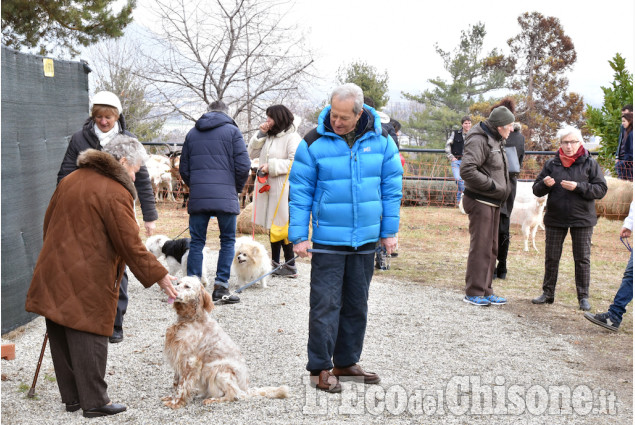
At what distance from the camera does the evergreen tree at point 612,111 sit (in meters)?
13.8

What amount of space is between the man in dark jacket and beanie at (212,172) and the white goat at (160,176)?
8.14 meters

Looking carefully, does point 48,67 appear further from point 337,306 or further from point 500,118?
point 500,118

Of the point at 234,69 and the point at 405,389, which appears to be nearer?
the point at 405,389

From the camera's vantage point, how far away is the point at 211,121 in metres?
6.30

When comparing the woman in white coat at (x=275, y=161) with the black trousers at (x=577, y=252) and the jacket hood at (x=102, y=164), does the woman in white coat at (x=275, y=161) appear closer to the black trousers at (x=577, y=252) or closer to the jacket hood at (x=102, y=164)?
the black trousers at (x=577, y=252)

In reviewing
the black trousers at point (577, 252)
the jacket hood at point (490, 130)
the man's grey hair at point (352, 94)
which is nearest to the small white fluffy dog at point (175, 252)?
the jacket hood at point (490, 130)

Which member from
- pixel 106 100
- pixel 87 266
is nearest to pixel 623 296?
pixel 87 266

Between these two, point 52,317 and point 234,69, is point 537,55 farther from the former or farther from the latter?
point 52,317

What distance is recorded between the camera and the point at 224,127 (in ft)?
20.7

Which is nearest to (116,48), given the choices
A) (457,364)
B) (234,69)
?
(234,69)

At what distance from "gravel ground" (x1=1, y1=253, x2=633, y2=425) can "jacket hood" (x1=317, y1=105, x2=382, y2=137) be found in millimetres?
1708

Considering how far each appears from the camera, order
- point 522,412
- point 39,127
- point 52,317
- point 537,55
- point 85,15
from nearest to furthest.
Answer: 1. point 52,317
2. point 522,412
3. point 39,127
4. point 85,15
5. point 537,55

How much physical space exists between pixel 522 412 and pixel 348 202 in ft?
5.58

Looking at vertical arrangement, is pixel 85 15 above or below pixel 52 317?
above
